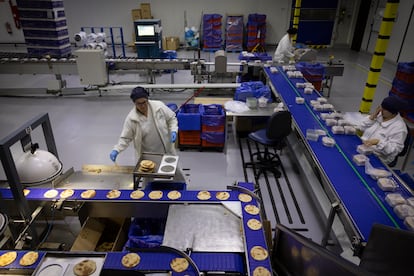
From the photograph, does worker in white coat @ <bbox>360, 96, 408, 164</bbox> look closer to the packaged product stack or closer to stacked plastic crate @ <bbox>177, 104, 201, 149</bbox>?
the packaged product stack

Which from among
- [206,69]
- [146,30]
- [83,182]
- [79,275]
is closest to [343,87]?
[206,69]

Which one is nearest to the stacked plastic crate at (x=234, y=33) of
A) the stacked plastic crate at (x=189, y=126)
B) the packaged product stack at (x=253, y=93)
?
the packaged product stack at (x=253, y=93)

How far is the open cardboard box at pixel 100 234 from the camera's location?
2264mm

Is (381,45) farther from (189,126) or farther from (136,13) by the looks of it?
(136,13)

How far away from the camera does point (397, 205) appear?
92.0 inches

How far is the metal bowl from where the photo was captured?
2152 mm

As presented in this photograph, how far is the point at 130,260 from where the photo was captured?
1584mm

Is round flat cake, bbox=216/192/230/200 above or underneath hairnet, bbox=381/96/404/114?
underneath

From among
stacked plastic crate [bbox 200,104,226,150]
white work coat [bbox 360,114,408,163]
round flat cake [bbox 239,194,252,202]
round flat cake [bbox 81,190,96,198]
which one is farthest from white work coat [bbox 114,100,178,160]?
white work coat [bbox 360,114,408,163]

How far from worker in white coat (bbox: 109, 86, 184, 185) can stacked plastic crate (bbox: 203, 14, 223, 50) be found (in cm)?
926

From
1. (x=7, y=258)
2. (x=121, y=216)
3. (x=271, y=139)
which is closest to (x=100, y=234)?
(x=121, y=216)

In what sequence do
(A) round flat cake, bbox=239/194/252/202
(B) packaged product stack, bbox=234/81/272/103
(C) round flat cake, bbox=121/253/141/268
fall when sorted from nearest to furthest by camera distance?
(C) round flat cake, bbox=121/253/141/268
(A) round flat cake, bbox=239/194/252/202
(B) packaged product stack, bbox=234/81/272/103

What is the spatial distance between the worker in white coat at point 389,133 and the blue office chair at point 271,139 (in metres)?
1.02

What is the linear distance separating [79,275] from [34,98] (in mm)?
7103
